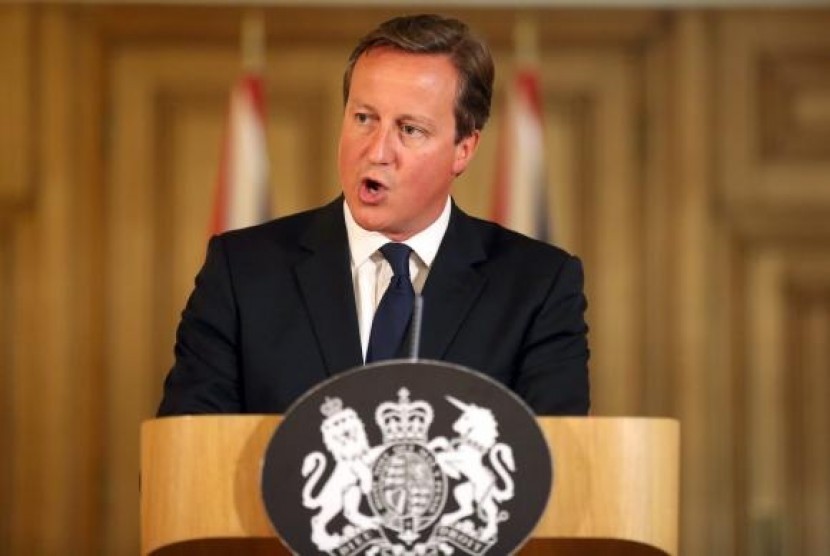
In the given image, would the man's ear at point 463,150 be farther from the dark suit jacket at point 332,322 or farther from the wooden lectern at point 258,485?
the wooden lectern at point 258,485

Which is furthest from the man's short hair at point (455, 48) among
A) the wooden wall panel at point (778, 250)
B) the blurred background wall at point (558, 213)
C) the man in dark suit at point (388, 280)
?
the wooden wall panel at point (778, 250)

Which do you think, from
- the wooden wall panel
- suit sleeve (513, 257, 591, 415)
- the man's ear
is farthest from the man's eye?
the wooden wall panel

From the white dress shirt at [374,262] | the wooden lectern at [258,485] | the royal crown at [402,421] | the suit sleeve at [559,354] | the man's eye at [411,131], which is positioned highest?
the man's eye at [411,131]

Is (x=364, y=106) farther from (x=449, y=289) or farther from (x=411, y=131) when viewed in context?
(x=449, y=289)

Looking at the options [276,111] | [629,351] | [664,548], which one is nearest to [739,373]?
[629,351]

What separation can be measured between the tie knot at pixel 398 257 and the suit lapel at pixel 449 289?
0.14ft

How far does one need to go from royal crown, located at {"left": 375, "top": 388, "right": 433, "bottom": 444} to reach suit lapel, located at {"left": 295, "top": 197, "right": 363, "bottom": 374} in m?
0.55

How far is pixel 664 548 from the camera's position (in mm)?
2186

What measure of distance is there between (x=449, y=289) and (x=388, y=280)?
0.11 metres

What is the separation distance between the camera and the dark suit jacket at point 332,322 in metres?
2.63

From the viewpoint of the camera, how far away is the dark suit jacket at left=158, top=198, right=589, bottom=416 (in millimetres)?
2631

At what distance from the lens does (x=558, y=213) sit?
631cm

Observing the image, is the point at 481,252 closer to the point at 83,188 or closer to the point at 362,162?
the point at 362,162

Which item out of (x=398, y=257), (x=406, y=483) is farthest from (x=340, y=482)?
(x=398, y=257)
